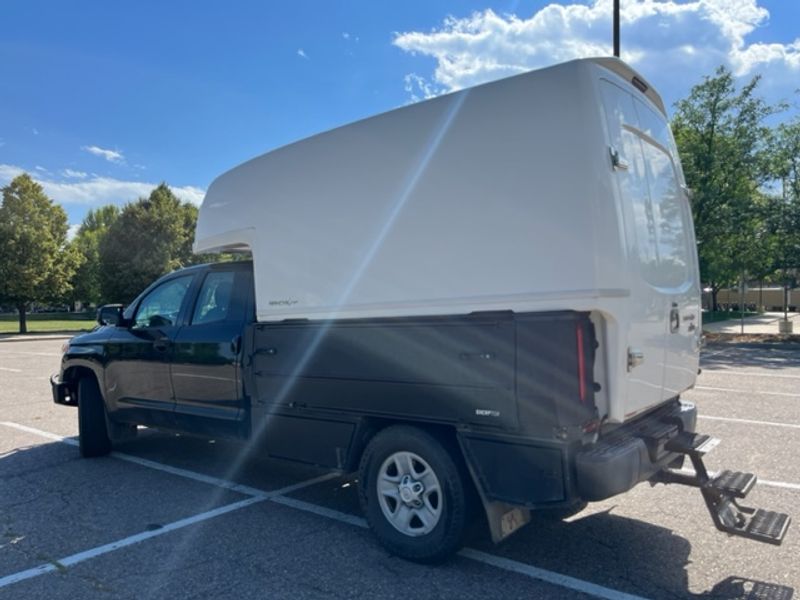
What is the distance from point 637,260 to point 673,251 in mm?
780

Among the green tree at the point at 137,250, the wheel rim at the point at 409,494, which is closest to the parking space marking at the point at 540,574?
the wheel rim at the point at 409,494

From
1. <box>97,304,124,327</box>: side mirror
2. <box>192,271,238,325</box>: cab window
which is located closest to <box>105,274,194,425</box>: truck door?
<box>97,304,124,327</box>: side mirror

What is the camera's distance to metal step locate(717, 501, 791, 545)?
136 inches

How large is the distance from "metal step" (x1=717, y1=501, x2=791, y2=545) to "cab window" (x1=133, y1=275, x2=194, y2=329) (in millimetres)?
4585

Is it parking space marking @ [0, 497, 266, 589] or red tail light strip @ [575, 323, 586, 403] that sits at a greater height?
red tail light strip @ [575, 323, 586, 403]

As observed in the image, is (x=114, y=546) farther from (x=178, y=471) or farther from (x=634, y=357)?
(x=634, y=357)

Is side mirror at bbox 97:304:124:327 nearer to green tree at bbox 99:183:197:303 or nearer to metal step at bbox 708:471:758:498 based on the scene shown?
metal step at bbox 708:471:758:498

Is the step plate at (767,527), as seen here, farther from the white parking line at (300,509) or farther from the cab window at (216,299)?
the cab window at (216,299)

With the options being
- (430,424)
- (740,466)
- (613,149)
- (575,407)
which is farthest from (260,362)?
(740,466)

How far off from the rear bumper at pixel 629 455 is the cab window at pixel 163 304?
3940mm

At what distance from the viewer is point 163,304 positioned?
5.88 m

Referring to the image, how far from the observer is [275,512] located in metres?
4.68

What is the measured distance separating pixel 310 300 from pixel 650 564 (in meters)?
2.77

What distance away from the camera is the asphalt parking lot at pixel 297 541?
3477mm
